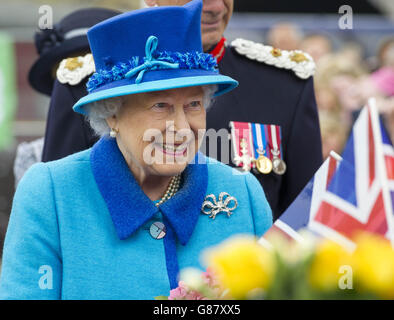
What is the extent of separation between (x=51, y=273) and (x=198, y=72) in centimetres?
71

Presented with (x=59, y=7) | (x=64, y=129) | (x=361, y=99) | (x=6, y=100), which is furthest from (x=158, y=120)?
(x=59, y=7)

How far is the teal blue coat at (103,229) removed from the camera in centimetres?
241

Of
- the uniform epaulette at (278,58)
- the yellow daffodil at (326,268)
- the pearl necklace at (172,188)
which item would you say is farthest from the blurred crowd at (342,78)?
the yellow daffodil at (326,268)

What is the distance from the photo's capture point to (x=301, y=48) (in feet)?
24.2

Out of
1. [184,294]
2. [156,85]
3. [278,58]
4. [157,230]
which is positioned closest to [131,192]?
[157,230]

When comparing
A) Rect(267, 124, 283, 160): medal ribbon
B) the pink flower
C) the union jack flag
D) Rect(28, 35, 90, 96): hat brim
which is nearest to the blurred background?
Rect(28, 35, 90, 96): hat brim

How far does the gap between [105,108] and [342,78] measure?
14.3 ft

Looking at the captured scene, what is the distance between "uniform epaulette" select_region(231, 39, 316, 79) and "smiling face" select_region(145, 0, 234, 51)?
33cm

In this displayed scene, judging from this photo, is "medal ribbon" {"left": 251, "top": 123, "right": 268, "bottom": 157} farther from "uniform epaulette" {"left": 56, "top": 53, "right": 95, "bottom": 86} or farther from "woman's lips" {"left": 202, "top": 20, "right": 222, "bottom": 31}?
"uniform epaulette" {"left": 56, "top": 53, "right": 95, "bottom": 86}

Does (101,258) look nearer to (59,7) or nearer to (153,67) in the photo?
(153,67)

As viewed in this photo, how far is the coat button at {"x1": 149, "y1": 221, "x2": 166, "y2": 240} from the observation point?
8.42ft

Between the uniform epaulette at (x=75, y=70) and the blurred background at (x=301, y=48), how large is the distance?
2.64m

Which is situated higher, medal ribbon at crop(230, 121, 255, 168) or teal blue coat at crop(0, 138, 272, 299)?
medal ribbon at crop(230, 121, 255, 168)

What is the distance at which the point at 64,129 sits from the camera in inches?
139
